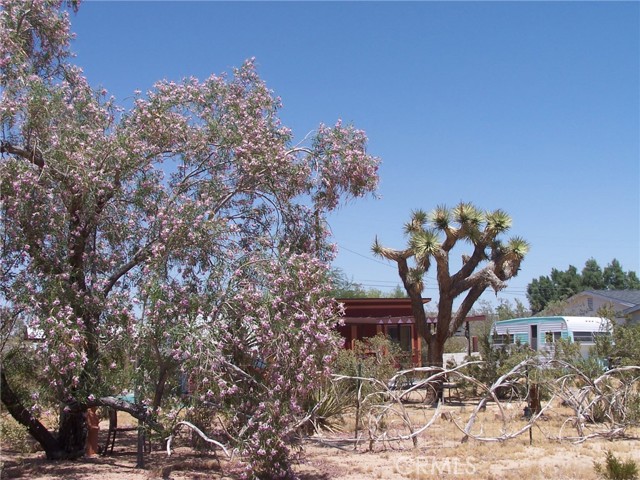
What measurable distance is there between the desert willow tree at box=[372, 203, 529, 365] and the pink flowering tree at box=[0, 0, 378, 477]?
937 centimetres

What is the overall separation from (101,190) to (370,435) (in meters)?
6.02

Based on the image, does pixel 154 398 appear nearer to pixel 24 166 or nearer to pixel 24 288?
pixel 24 288

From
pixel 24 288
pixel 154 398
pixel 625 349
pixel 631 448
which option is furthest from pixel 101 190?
pixel 625 349

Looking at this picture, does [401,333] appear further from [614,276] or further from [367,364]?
[614,276]

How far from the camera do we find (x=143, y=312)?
8891mm

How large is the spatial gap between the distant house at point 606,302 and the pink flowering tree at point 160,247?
1111 inches

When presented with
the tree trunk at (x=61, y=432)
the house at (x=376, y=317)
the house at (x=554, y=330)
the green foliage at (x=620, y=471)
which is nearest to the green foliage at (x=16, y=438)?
the tree trunk at (x=61, y=432)

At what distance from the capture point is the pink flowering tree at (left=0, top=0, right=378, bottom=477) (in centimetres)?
869

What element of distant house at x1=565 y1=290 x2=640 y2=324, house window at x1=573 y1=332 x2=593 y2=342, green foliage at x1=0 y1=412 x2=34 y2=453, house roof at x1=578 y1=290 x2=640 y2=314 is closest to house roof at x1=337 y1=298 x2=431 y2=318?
house window at x1=573 y1=332 x2=593 y2=342

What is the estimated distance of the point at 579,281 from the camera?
246ft

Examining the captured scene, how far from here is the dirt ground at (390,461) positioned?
390 inches

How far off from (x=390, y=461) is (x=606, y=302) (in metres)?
33.6

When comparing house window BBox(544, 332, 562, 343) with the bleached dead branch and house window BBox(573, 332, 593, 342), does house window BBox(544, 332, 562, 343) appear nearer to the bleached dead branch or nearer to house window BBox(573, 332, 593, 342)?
house window BBox(573, 332, 593, 342)

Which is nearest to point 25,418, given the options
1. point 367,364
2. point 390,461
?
point 390,461
